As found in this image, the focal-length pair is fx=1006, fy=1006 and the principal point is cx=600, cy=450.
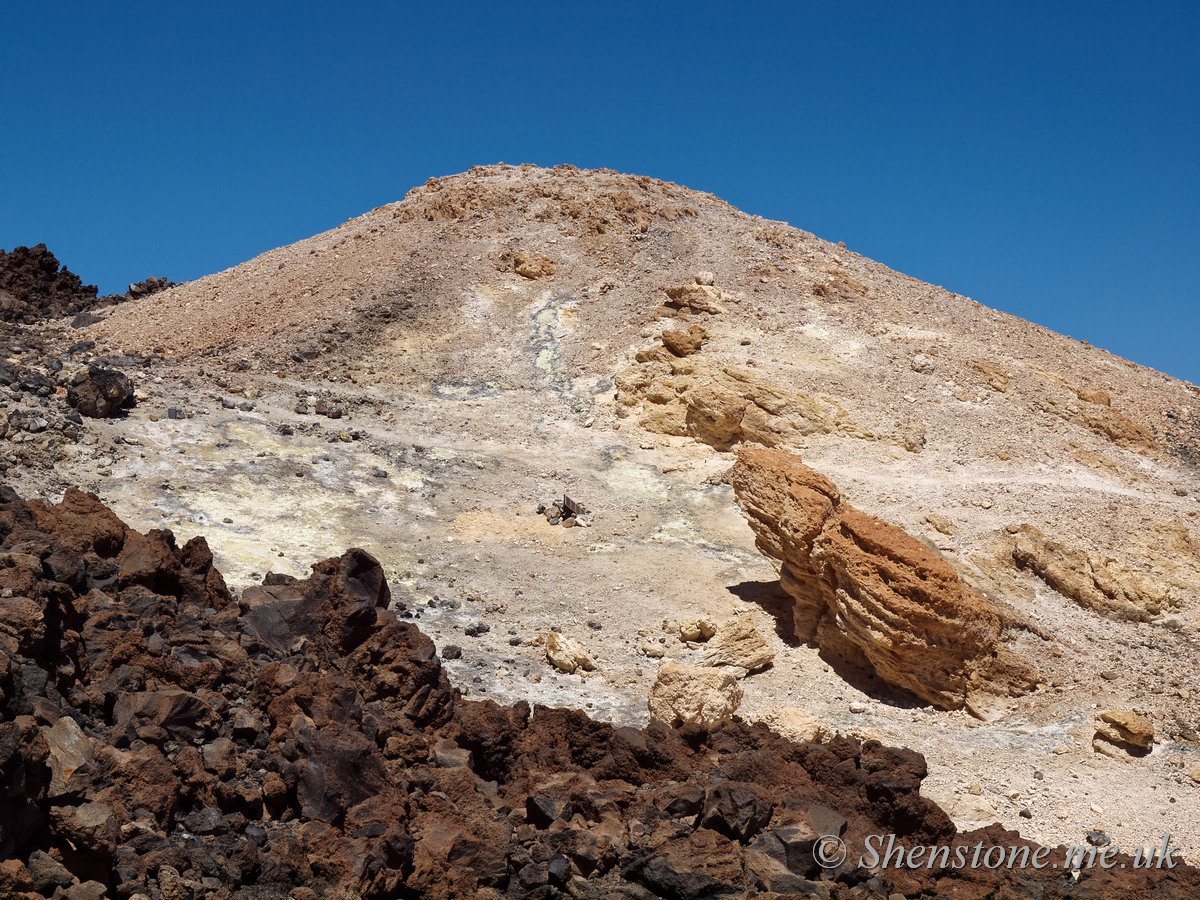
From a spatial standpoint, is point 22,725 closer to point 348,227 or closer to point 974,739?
point 974,739

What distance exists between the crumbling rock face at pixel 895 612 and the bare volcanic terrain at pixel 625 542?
46 millimetres

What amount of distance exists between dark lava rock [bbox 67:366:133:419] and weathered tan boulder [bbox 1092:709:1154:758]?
1434 centimetres

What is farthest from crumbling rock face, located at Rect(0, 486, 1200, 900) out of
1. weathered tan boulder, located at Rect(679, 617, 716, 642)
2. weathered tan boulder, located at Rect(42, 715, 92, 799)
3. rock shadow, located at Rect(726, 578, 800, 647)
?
rock shadow, located at Rect(726, 578, 800, 647)

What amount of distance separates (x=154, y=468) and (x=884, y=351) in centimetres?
1547

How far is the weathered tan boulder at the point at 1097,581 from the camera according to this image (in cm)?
1270

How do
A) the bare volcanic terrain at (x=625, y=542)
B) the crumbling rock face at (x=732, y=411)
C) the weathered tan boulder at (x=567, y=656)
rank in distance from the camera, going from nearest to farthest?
the bare volcanic terrain at (x=625, y=542)
the weathered tan boulder at (x=567, y=656)
the crumbling rock face at (x=732, y=411)

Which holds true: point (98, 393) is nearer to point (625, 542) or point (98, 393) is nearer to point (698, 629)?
point (625, 542)

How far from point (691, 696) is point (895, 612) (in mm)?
2622

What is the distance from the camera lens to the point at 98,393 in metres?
15.6

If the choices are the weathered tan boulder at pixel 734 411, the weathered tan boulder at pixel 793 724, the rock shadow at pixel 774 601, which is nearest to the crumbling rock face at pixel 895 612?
the rock shadow at pixel 774 601

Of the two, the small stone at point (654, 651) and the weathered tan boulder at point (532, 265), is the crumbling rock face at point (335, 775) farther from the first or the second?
the weathered tan boulder at point (532, 265)

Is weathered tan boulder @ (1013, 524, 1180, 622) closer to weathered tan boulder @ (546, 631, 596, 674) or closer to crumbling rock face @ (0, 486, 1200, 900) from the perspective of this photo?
crumbling rock face @ (0, 486, 1200, 900)

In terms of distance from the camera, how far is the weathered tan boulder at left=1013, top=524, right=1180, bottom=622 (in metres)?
12.7

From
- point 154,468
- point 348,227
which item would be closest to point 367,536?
point 154,468
